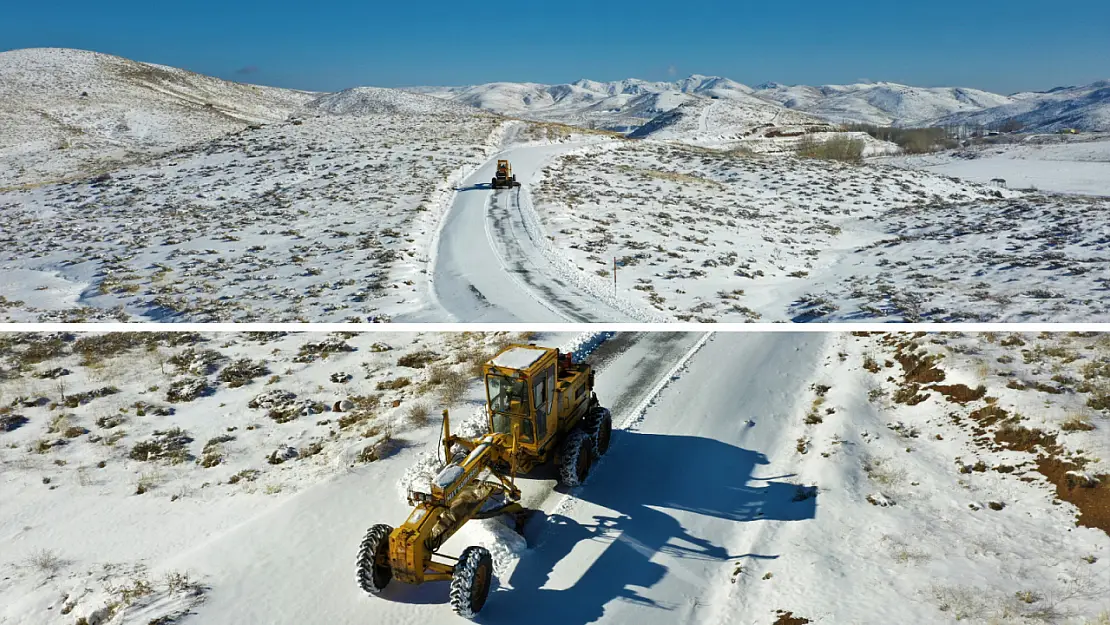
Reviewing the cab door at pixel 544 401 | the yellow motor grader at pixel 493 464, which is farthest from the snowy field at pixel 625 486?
the cab door at pixel 544 401

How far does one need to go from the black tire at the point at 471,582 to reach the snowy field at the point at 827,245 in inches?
535

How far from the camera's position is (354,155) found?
170 ft

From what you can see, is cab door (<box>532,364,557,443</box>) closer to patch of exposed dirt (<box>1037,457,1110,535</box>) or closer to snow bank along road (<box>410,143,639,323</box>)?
snow bank along road (<box>410,143,639,323</box>)

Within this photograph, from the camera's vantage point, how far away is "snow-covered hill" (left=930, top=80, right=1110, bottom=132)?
5057 inches

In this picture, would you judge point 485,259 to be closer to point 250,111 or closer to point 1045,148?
point 1045,148

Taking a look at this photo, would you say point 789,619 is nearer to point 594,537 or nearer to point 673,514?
point 673,514

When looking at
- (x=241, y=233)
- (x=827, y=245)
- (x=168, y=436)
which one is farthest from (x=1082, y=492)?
(x=241, y=233)

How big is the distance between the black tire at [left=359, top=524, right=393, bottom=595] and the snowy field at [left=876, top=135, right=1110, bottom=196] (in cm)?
5744

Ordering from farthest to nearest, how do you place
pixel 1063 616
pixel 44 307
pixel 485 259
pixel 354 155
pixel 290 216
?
pixel 354 155 < pixel 290 216 < pixel 485 259 < pixel 44 307 < pixel 1063 616

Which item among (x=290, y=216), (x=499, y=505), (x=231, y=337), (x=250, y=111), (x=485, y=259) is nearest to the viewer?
(x=499, y=505)

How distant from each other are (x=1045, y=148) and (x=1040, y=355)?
258 ft

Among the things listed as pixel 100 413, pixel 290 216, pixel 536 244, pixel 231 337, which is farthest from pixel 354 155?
pixel 100 413

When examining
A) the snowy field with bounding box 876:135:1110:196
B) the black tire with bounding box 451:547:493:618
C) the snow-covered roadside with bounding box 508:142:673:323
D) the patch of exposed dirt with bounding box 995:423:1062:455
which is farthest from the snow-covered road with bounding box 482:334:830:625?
the snowy field with bounding box 876:135:1110:196

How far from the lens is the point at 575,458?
40.9 ft
